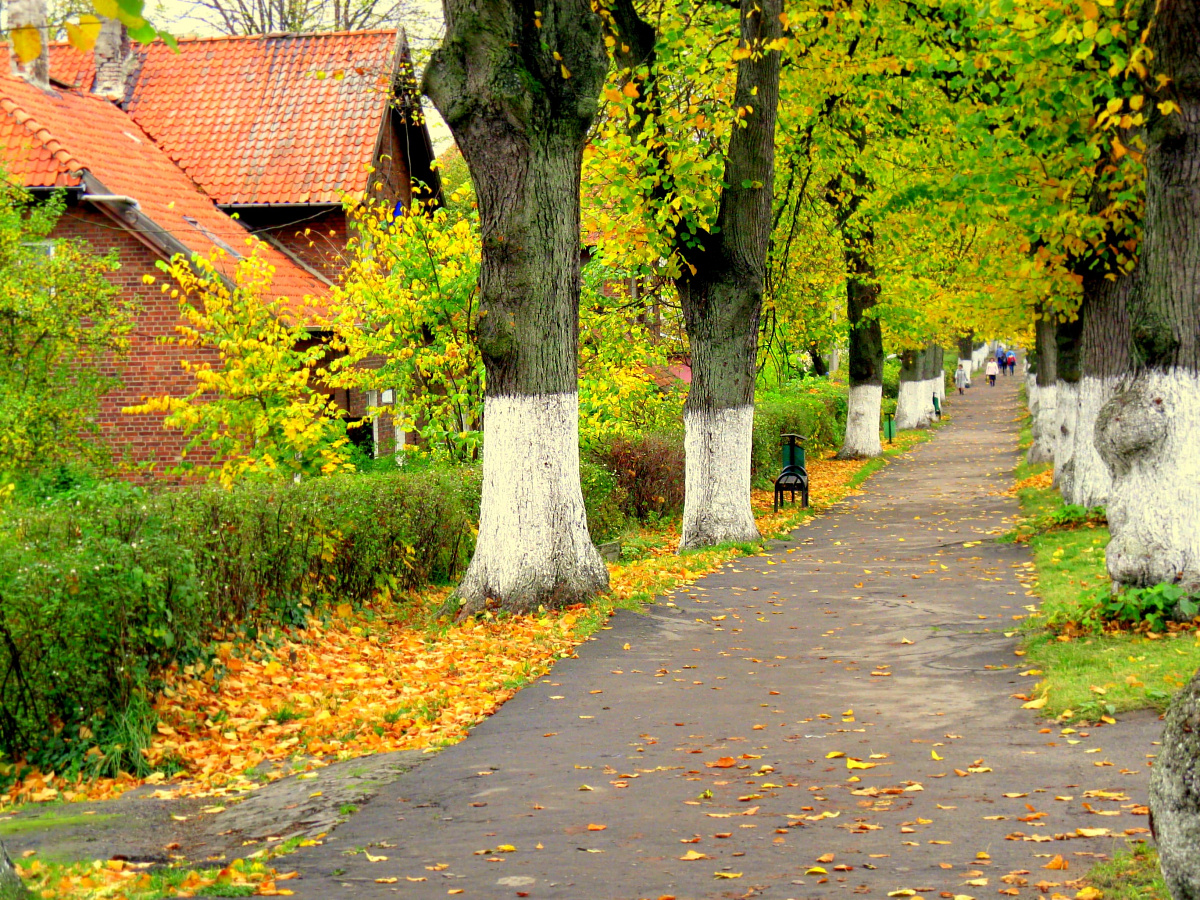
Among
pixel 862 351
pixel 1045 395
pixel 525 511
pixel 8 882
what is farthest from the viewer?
pixel 862 351

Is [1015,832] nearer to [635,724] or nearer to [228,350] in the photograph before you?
[635,724]

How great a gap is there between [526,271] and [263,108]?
19198mm

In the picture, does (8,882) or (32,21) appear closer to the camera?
(8,882)

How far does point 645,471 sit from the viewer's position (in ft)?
69.7

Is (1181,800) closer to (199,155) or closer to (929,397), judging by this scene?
(199,155)

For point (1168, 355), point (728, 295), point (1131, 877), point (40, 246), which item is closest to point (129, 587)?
point (1131, 877)

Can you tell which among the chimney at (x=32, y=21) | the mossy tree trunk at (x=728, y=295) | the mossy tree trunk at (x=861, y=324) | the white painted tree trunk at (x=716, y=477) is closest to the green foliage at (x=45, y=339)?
the chimney at (x=32, y=21)

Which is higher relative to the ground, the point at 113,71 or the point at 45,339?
the point at 113,71

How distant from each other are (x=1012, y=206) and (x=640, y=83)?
15.9 feet

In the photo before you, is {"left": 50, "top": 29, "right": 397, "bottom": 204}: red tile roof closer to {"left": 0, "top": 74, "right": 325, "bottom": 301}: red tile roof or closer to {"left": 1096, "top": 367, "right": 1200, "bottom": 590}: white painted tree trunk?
{"left": 0, "top": 74, "right": 325, "bottom": 301}: red tile roof

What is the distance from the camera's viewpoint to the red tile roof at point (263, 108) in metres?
27.1

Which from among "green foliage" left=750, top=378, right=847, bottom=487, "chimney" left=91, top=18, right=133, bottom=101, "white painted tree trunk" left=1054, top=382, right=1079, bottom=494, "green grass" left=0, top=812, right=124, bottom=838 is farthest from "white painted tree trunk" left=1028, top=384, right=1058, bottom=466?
"green grass" left=0, top=812, right=124, bottom=838

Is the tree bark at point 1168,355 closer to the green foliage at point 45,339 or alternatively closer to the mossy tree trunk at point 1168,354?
the mossy tree trunk at point 1168,354

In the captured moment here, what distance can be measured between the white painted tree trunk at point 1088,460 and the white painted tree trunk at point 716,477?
14.7ft
